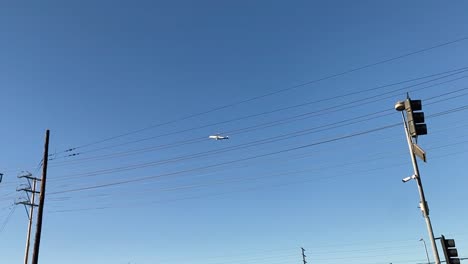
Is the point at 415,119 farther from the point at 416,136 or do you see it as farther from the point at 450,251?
the point at 450,251

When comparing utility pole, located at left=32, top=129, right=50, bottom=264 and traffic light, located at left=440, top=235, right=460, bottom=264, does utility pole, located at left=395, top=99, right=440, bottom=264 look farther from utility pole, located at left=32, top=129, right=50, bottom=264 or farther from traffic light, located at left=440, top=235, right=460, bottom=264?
utility pole, located at left=32, top=129, right=50, bottom=264

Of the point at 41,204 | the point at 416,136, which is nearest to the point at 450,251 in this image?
the point at 416,136

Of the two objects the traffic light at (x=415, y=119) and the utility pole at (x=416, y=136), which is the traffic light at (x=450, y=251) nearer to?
the utility pole at (x=416, y=136)

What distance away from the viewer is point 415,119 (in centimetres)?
1488

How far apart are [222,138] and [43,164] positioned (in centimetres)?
1087

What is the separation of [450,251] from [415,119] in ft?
16.1

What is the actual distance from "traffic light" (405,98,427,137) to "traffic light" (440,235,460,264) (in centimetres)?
405

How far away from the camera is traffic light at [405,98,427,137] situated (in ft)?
48.2

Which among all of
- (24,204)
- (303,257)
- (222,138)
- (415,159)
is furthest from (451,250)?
(303,257)

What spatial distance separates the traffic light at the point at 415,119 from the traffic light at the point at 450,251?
4.05m

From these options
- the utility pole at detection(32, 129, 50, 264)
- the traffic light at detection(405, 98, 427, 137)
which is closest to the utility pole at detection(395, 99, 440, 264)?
the traffic light at detection(405, 98, 427, 137)

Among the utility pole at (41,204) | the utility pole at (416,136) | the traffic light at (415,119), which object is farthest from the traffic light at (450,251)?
the utility pole at (41,204)

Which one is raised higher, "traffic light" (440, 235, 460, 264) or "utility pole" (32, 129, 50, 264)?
"utility pole" (32, 129, 50, 264)

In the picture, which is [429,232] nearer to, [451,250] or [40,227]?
[451,250]
